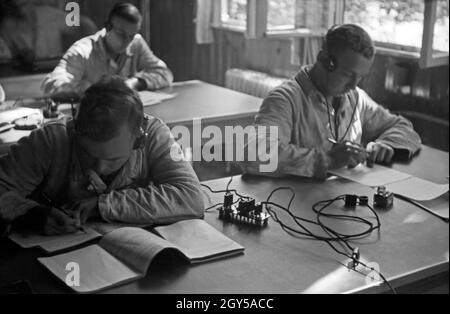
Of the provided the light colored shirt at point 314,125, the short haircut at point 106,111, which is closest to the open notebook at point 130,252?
Answer: the short haircut at point 106,111

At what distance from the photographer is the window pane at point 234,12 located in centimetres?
414

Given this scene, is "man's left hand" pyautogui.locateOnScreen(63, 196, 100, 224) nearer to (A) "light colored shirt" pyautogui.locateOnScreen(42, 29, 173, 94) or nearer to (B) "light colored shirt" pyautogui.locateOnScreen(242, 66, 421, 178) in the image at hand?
(B) "light colored shirt" pyautogui.locateOnScreen(242, 66, 421, 178)

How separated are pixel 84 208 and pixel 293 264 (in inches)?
19.8

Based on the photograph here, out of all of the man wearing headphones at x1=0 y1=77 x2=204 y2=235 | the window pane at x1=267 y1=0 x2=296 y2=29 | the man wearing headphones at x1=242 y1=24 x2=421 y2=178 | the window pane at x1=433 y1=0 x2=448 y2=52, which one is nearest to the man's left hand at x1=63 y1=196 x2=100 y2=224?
the man wearing headphones at x1=0 y1=77 x2=204 y2=235

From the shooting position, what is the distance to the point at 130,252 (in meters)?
1.27

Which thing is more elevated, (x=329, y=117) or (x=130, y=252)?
(x=329, y=117)

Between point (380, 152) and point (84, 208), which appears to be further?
point (380, 152)

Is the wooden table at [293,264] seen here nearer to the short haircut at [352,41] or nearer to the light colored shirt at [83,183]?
the light colored shirt at [83,183]

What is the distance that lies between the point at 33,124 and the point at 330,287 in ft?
5.21

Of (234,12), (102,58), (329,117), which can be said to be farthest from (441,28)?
(234,12)

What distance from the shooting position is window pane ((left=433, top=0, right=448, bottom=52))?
2.79 meters

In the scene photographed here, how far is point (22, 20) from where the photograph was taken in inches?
147

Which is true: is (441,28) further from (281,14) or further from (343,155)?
(343,155)
